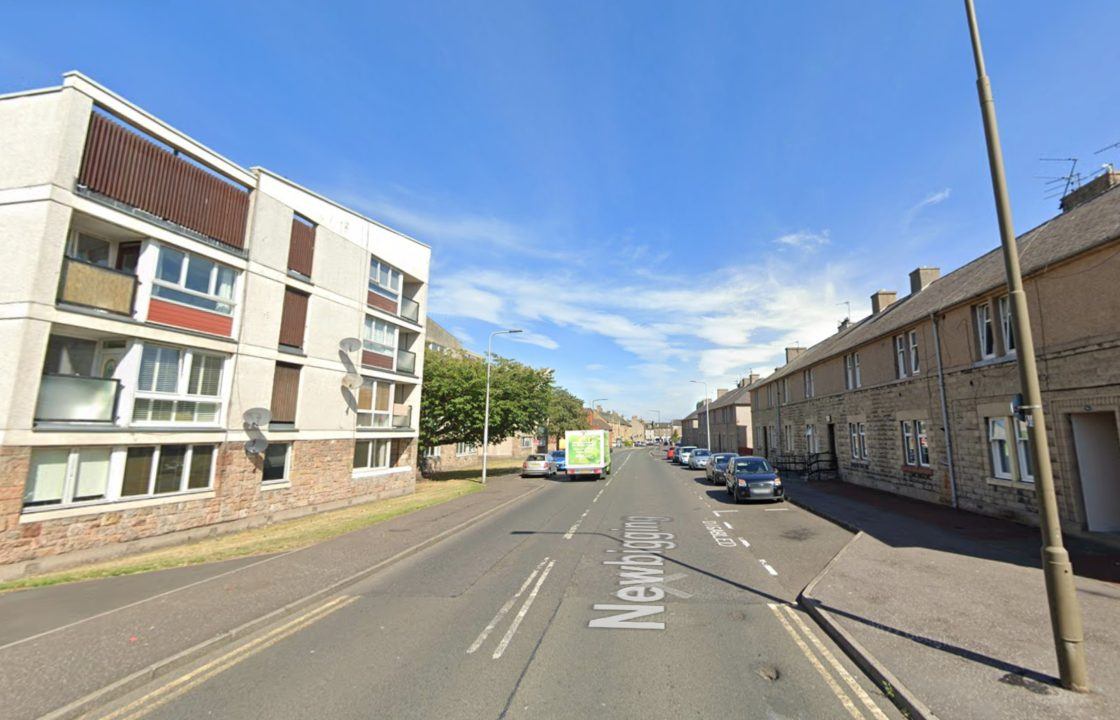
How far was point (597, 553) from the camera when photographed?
10.3 m

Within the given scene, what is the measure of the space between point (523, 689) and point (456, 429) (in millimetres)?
25615

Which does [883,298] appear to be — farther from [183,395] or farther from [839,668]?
[183,395]

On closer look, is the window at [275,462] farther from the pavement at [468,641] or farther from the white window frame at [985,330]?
the white window frame at [985,330]

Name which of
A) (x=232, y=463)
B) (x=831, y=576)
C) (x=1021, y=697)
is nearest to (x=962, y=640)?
(x=1021, y=697)

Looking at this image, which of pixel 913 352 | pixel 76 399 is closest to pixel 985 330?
pixel 913 352

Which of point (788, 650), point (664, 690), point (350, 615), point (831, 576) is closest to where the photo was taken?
point (664, 690)

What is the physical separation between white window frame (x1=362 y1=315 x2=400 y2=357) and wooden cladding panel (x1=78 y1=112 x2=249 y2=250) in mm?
6360

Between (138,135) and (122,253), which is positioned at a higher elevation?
(138,135)

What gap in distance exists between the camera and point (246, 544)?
12227mm

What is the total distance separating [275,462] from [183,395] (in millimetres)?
3978

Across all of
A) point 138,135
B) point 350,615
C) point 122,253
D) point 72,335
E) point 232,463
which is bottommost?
point 350,615

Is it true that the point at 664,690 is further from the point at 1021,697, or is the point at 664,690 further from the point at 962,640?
the point at 962,640

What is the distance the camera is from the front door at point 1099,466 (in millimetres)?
10211

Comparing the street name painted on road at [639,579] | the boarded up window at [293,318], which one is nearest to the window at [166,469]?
the boarded up window at [293,318]
